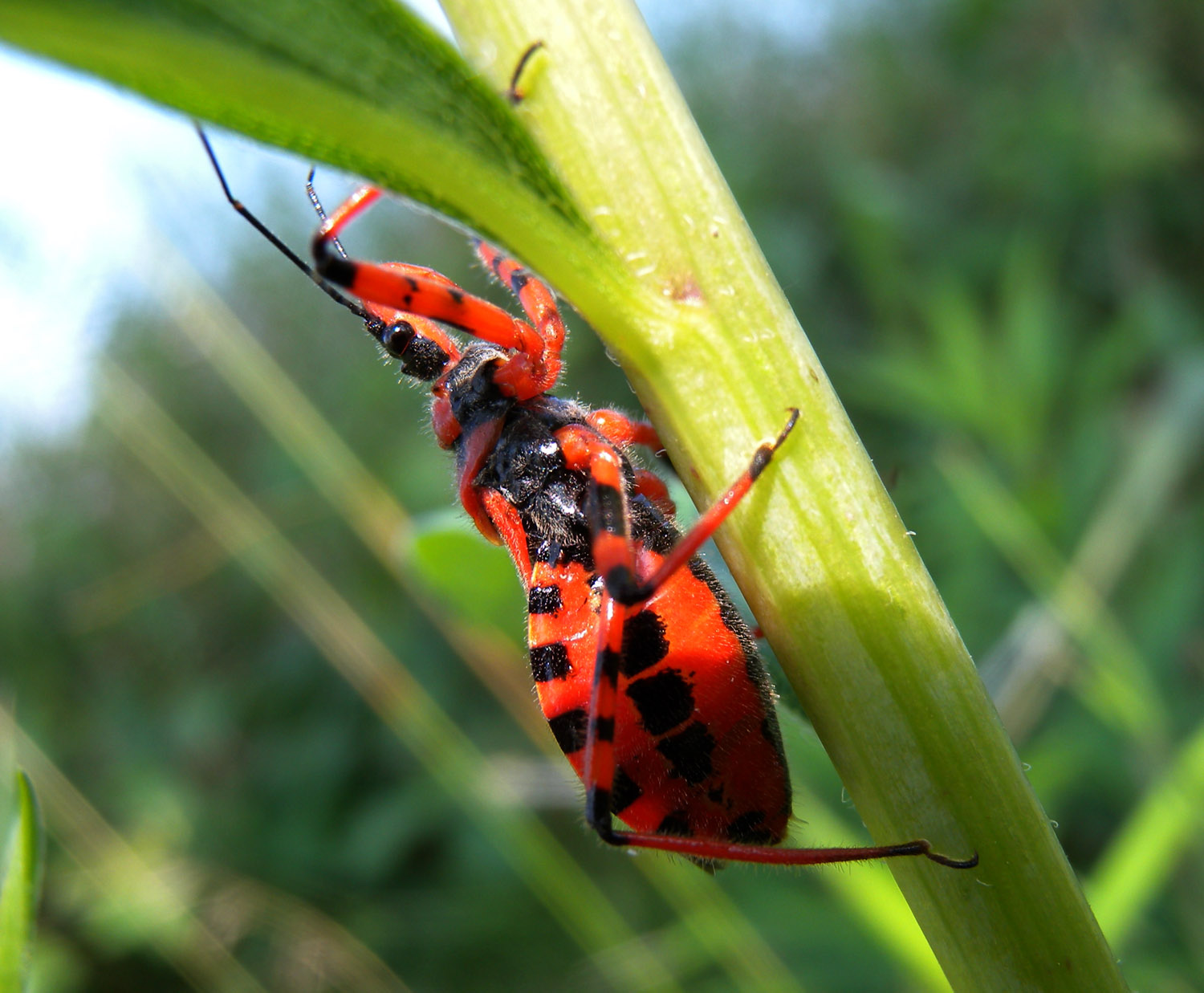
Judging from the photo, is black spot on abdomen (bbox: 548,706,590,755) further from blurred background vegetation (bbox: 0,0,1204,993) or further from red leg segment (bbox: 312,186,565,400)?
red leg segment (bbox: 312,186,565,400)

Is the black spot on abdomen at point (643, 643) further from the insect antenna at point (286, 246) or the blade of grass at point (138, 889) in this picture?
the blade of grass at point (138, 889)

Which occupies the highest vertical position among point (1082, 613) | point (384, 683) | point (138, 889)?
point (1082, 613)

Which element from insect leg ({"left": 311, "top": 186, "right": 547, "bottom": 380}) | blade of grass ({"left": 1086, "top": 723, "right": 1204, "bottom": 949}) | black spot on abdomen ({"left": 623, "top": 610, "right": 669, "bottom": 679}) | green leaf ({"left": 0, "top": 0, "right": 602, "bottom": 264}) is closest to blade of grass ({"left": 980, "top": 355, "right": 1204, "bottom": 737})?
blade of grass ({"left": 1086, "top": 723, "right": 1204, "bottom": 949})

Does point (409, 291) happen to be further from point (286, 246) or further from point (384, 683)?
point (384, 683)

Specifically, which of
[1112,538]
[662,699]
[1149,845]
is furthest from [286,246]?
[1112,538]

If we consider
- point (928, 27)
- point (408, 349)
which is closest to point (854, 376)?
point (408, 349)
